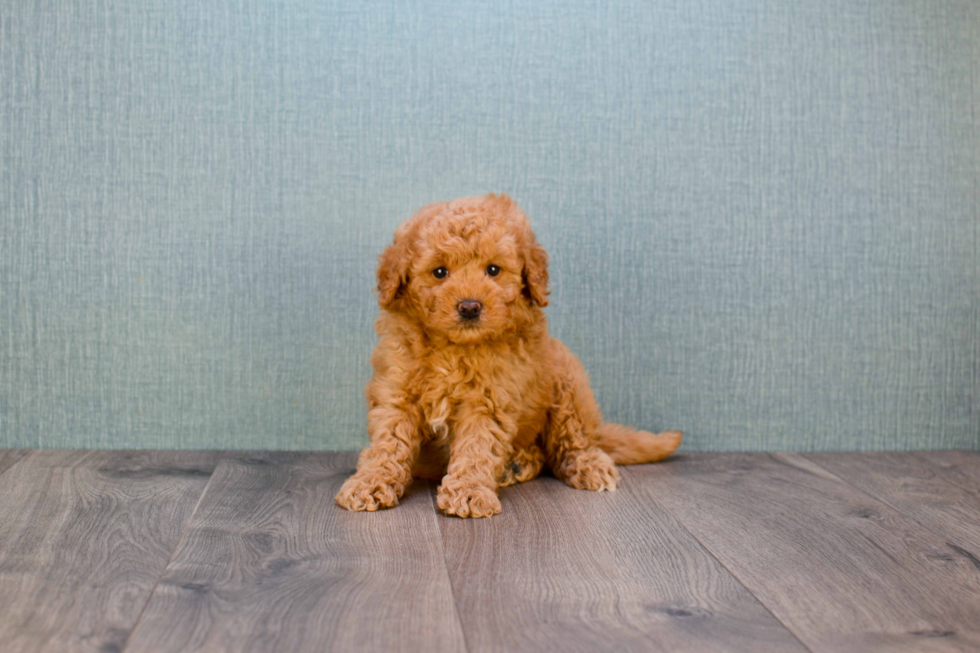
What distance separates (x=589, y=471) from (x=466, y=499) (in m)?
0.44

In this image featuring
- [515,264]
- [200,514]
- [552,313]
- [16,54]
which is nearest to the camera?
[200,514]

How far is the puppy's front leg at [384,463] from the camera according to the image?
189 cm

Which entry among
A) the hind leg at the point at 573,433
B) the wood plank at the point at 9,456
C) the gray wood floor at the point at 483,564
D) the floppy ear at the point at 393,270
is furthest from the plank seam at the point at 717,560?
the wood plank at the point at 9,456

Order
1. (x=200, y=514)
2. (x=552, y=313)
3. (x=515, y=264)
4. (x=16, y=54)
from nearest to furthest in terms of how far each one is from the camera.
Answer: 1. (x=200, y=514)
2. (x=515, y=264)
3. (x=16, y=54)
4. (x=552, y=313)

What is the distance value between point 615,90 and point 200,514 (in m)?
1.69

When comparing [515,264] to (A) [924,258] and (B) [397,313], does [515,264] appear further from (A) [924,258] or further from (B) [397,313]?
(A) [924,258]

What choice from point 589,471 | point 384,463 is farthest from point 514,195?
point 384,463

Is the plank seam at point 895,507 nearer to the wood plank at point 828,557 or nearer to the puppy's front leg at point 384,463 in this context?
the wood plank at point 828,557

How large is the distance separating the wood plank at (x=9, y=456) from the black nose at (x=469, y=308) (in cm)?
129

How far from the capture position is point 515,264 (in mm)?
1982

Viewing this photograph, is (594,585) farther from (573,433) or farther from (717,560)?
(573,433)

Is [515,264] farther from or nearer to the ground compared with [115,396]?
farther from the ground

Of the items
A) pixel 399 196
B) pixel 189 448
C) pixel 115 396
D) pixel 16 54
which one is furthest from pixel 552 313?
pixel 16 54

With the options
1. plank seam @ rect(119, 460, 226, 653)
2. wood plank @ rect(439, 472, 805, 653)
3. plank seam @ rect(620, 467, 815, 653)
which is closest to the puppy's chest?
wood plank @ rect(439, 472, 805, 653)
